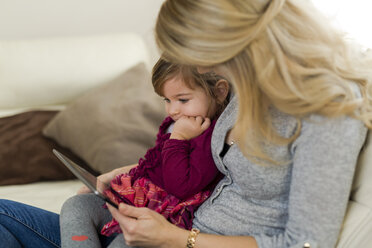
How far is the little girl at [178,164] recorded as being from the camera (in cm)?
113

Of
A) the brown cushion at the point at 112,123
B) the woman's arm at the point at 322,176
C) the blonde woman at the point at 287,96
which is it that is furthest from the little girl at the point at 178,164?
the brown cushion at the point at 112,123

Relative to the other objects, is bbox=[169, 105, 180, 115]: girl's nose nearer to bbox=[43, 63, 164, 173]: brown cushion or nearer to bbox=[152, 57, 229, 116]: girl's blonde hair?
bbox=[152, 57, 229, 116]: girl's blonde hair

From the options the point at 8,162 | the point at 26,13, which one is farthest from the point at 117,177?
the point at 26,13

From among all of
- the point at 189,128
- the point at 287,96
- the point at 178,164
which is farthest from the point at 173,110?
the point at 287,96

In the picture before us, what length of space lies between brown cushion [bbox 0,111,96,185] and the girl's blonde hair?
88 centimetres

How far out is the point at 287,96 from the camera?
2.90 feet

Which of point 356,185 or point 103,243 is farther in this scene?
point 103,243

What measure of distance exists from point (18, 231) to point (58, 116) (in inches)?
39.2

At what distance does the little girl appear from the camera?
1126 millimetres

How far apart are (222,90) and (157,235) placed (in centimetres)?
44

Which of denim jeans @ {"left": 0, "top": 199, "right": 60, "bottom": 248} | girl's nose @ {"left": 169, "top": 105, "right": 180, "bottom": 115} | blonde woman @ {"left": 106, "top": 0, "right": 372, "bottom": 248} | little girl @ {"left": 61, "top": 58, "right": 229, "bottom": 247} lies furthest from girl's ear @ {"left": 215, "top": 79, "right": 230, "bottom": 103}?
denim jeans @ {"left": 0, "top": 199, "right": 60, "bottom": 248}

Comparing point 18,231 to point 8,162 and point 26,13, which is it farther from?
point 26,13

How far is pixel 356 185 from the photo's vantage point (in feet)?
3.35

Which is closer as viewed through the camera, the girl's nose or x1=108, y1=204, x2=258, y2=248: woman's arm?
x1=108, y1=204, x2=258, y2=248: woman's arm
